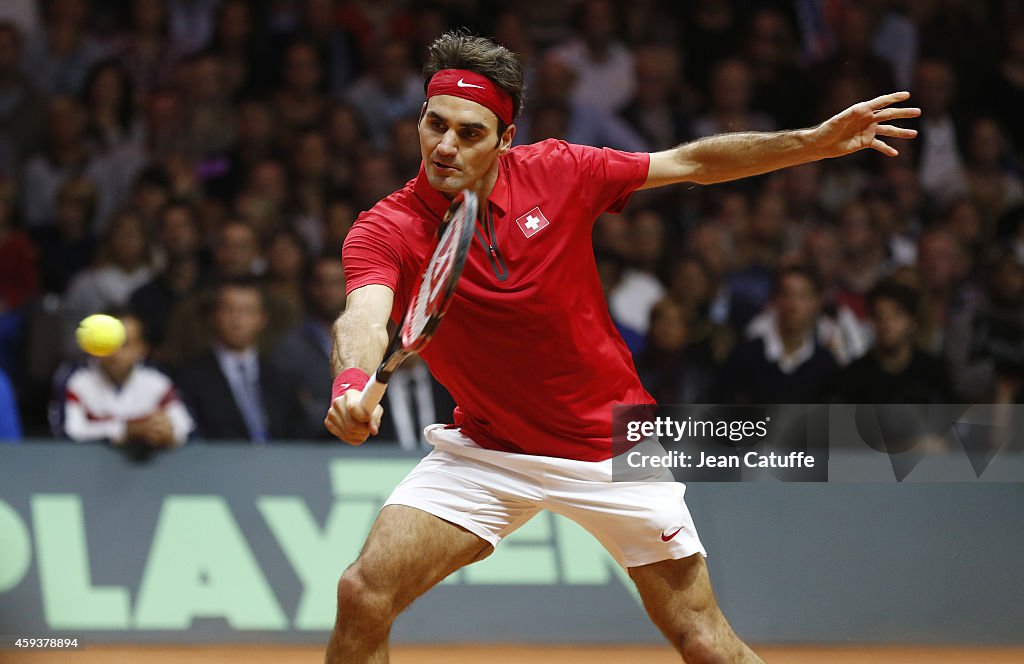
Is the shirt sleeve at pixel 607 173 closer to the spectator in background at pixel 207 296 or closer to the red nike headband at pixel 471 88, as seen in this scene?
the red nike headband at pixel 471 88

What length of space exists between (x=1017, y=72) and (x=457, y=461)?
25.2 ft

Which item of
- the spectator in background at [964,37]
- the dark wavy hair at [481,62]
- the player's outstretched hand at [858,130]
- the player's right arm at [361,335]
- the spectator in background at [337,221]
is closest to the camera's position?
the player's right arm at [361,335]

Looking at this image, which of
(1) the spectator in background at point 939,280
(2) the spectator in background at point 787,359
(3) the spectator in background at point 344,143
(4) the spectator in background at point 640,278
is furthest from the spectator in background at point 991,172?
(3) the spectator in background at point 344,143

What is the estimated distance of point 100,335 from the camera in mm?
6887

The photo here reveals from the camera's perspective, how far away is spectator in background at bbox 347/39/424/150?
1035 cm

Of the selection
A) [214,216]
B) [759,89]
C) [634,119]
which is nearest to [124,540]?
[214,216]

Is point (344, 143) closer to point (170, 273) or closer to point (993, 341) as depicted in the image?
point (170, 273)

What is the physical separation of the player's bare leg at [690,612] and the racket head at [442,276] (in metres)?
1.25

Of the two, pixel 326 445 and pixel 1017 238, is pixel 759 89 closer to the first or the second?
pixel 1017 238

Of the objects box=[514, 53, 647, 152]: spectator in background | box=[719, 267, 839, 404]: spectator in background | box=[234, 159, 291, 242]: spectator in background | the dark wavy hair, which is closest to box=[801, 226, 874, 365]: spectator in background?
box=[719, 267, 839, 404]: spectator in background

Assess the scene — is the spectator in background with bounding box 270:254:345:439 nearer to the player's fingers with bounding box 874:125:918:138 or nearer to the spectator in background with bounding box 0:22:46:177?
the spectator in background with bounding box 0:22:46:177

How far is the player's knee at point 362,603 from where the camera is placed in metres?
4.07

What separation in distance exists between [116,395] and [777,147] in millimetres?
4660

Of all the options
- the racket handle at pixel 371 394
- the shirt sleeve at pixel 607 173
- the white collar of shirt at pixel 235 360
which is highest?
the shirt sleeve at pixel 607 173
